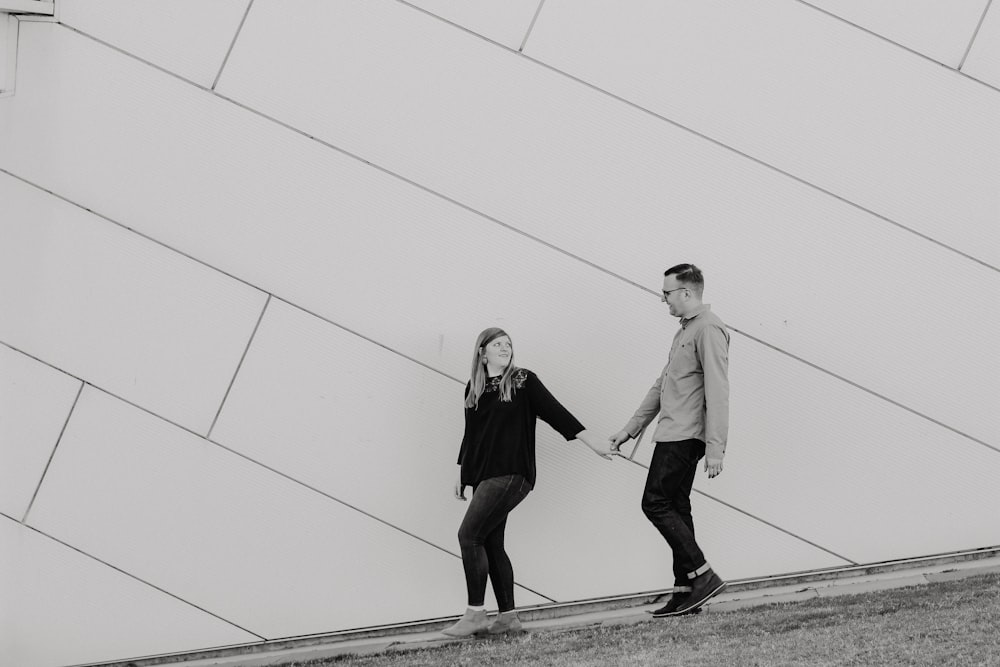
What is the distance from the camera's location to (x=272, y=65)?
14.4 feet

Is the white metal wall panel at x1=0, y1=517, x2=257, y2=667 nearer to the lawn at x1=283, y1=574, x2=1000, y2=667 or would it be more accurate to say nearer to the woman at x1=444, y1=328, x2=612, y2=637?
the lawn at x1=283, y1=574, x2=1000, y2=667

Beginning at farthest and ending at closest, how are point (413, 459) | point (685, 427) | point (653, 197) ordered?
1. point (413, 459)
2. point (653, 197)
3. point (685, 427)

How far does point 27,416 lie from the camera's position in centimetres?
453

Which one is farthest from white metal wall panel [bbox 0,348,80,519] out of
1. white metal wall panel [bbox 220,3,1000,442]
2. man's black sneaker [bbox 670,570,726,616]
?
man's black sneaker [bbox 670,570,726,616]

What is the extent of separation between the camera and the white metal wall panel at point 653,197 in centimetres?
428

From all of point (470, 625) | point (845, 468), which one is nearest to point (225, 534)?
point (470, 625)

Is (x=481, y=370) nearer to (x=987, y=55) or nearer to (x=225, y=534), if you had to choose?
(x=225, y=534)

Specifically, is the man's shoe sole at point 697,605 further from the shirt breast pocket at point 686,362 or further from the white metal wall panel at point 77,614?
the white metal wall panel at point 77,614

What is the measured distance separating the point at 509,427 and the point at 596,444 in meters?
0.36

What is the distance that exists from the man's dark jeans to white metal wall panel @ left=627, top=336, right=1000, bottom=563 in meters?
0.54

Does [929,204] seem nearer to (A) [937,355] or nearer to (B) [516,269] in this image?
(A) [937,355]

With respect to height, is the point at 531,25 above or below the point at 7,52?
above

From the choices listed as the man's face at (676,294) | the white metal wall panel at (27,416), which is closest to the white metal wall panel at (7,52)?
the white metal wall panel at (27,416)

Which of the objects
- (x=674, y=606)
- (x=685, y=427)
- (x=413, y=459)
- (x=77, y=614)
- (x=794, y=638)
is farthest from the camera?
(x=77, y=614)
